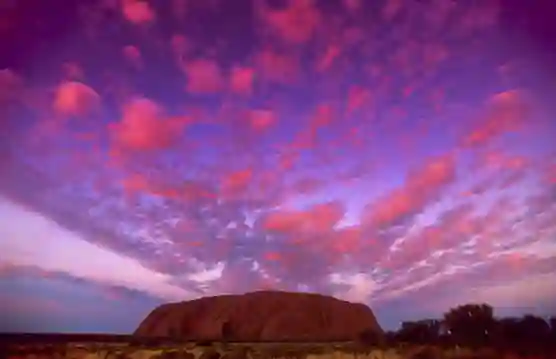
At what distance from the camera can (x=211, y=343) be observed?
8.33 metres

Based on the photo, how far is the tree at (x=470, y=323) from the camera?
8344 millimetres

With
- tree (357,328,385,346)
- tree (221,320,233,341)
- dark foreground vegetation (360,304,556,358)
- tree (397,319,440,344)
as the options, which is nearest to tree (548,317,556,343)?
dark foreground vegetation (360,304,556,358)

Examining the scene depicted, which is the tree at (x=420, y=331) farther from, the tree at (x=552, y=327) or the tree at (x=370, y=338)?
the tree at (x=552, y=327)

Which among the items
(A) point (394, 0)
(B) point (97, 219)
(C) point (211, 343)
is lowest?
Answer: (C) point (211, 343)

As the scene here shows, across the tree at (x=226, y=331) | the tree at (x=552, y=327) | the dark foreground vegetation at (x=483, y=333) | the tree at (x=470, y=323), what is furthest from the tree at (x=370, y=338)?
the tree at (x=552, y=327)

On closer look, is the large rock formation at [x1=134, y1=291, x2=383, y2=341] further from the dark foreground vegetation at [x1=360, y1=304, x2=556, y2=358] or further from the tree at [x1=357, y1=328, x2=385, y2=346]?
the dark foreground vegetation at [x1=360, y1=304, x2=556, y2=358]

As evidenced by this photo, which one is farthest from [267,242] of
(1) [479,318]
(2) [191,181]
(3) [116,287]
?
(1) [479,318]

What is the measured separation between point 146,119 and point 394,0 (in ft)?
9.90

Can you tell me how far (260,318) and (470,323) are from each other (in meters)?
2.21

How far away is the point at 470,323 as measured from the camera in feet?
27.5

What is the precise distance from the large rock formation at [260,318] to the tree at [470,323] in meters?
0.78

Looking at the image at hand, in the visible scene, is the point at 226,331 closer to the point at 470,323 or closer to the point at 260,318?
the point at 260,318

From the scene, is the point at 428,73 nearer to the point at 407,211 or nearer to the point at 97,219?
the point at 407,211

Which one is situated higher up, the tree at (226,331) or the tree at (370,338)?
the tree at (226,331)
